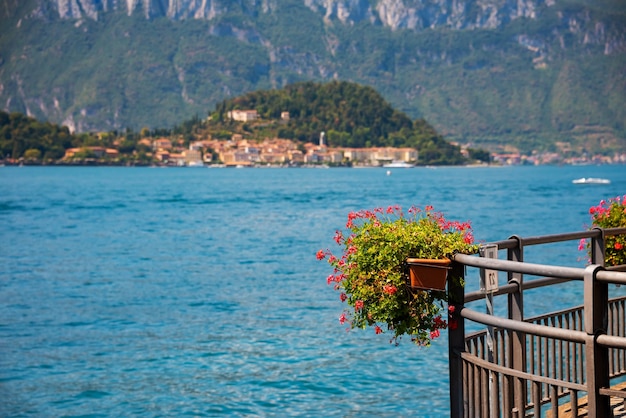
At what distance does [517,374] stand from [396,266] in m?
1.07

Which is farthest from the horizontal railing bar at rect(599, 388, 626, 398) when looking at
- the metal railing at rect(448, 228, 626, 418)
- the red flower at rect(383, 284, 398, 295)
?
the red flower at rect(383, 284, 398, 295)

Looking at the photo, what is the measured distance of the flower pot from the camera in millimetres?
5832

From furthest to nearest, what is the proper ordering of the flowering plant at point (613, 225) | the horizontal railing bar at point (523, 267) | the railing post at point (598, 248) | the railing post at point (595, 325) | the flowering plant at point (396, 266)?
the flowering plant at point (613, 225)
the railing post at point (598, 248)
the flowering plant at point (396, 266)
the horizontal railing bar at point (523, 267)
the railing post at point (595, 325)

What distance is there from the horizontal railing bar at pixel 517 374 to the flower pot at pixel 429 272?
1.46 ft

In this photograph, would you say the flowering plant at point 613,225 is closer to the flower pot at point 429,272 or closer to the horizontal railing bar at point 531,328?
the flower pot at point 429,272

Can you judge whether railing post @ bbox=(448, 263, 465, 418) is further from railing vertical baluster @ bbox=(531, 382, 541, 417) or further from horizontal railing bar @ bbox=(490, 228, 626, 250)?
railing vertical baluster @ bbox=(531, 382, 541, 417)

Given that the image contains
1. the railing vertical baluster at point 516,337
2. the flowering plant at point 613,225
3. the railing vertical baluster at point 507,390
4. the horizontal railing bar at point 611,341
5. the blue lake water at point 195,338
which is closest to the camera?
the horizontal railing bar at point 611,341

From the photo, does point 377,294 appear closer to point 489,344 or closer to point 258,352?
point 489,344

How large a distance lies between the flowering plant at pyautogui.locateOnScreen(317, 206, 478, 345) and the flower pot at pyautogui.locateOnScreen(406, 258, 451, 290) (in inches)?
3.2

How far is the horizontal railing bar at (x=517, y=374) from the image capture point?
16.8 feet

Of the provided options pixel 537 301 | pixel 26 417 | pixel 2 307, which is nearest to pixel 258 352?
pixel 26 417

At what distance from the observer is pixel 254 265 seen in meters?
36.9

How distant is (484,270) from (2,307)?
70.3 feet

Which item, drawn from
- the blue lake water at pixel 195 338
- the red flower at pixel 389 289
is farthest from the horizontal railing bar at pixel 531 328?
the blue lake water at pixel 195 338
